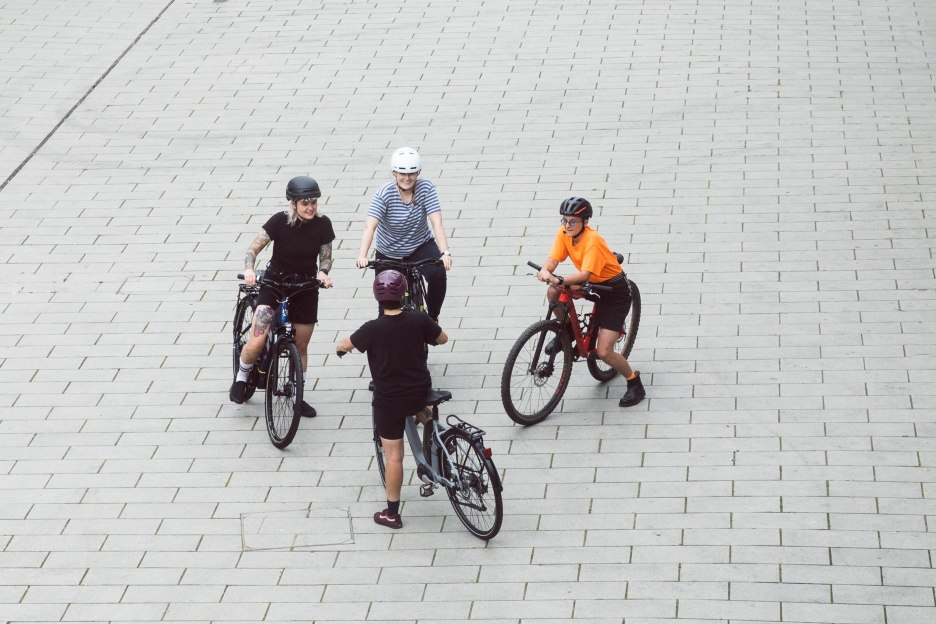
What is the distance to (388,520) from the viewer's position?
796 centimetres

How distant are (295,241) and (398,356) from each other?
1.73 metres

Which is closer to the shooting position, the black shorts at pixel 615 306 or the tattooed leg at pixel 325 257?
the black shorts at pixel 615 306

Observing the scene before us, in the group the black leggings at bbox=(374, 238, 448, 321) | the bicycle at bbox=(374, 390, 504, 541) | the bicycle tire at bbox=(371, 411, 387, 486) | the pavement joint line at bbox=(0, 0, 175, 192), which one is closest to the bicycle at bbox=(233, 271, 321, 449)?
the bicycle tire at bbox=(371, 411, 387, 486)

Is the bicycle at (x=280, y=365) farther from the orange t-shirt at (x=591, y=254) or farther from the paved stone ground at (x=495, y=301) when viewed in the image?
the orange t-shirt at (x=591, y=254)

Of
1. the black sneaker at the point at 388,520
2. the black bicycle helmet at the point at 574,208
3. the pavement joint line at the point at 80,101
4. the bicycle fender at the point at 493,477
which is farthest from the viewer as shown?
the pavement joint line at the point at 80,101

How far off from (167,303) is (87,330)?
0.70 m

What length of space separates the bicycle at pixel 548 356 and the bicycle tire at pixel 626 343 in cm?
3

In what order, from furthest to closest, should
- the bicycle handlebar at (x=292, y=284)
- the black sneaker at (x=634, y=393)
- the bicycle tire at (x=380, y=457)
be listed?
1. the black sneaker at (x=634, y=393)
2. the bicycle handlebar at (x=292, y=284)
3. the bicycle tire at (x=380, y=457)

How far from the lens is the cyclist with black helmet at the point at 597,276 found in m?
8.65

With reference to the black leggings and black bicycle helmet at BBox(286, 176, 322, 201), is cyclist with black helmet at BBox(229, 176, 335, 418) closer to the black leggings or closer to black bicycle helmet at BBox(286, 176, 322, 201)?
black bicycle helmet at BBox(286, 176, 322, 201)

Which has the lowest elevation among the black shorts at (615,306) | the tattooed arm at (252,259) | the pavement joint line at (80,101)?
the pavement joint line at (80,101)

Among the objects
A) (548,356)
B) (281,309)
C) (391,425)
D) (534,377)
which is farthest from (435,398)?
(281,309)

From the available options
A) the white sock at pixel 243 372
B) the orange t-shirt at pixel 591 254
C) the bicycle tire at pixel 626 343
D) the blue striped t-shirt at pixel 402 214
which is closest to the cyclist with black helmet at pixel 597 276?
the orange t-shirt at pixel 591 254

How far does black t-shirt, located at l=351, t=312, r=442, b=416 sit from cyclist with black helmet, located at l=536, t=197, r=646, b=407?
1285 mm
